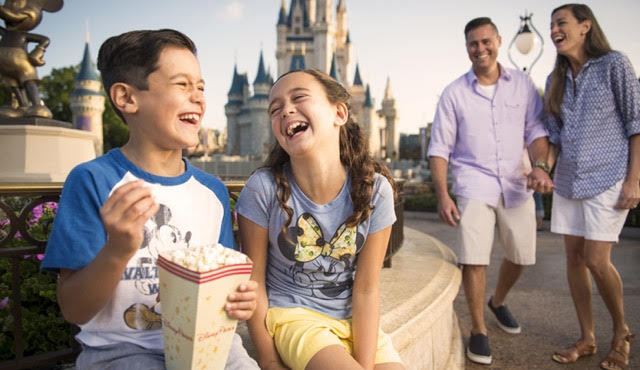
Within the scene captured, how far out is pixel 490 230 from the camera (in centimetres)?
301

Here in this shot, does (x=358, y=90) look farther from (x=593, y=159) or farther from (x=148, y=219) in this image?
(x=148, y=219)

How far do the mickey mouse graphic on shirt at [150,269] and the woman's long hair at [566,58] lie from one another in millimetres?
2711

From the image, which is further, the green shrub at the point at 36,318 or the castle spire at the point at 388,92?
the castle spire at the point at 388,92

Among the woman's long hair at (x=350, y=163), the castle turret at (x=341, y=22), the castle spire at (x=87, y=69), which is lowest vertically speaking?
the woman's long hair at (x=350, y=163)

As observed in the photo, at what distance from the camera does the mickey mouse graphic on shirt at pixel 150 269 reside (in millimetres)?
1296

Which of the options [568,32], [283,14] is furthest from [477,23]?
[283,14]

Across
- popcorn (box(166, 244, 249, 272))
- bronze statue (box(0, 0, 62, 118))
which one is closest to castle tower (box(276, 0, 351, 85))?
bronze statue (box(0, 0, 62, 118))

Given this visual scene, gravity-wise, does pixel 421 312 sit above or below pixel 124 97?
below

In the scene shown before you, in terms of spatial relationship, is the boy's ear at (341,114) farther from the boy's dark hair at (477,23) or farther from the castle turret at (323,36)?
the castle turret at (323,36)

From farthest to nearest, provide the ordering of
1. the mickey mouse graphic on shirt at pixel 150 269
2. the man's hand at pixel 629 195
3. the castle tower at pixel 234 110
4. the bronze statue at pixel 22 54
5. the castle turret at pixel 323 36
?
the castle turret at pixel 323 36 < the castle tower at pixel 234 110 < the bronze statue at pixel 22 54 < the man's hand at pixel 629 195 < the mickey mouse graphic on shirt at pixel 150 269

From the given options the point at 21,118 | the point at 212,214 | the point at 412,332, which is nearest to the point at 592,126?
the point at 412,332

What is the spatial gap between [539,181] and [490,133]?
445 millimetres

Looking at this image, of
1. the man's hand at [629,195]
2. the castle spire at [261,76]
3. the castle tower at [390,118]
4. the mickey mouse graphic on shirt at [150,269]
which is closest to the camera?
the mickey mouse graphic on shirt at [150,269]

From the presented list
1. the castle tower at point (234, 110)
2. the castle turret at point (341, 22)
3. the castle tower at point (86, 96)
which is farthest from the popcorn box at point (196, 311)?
the castle turret at point (341, 22)
